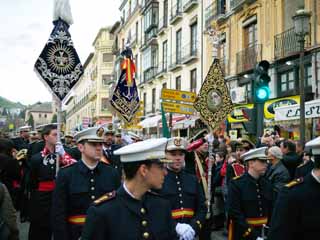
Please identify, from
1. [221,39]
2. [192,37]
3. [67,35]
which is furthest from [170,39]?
[67,35]

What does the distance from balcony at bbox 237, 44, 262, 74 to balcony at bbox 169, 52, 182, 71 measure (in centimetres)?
930

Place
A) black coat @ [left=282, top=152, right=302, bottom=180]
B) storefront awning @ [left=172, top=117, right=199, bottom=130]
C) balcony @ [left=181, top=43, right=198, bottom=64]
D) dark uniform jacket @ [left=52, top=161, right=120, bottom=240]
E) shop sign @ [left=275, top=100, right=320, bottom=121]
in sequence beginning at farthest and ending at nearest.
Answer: balcony @ [left=181, top=43, right=198, bottom=64] → storefront awning @ [left=172, top=117, right=199, bottom=130] → shop sign @ [left=275, top=100, right=320, bottom=121] → black coat @ [left=282, top=152, right=302, bottom=180] → dark uniform jacket @ [left=52, top=161, right=120, bottom=240]

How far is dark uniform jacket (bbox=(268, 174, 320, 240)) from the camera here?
3.16 m

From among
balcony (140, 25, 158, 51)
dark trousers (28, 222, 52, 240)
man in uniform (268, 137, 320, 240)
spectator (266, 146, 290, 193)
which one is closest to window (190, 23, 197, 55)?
balcony (140, 25, 158, 51)

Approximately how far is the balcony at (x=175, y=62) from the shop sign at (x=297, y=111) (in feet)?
57.5

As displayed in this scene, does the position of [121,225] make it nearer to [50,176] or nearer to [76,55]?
[50,176]

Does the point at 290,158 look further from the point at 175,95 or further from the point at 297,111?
the point at 297,111

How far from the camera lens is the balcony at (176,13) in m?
31.1

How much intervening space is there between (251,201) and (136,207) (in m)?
2.85

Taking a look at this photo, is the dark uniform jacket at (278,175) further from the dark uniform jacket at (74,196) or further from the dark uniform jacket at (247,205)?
the dark uniform jacket at (74,196)

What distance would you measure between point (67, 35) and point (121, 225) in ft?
19.1

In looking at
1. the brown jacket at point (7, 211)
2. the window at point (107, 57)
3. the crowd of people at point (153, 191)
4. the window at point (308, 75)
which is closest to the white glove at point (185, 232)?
the crowd of people at point (153, 191)

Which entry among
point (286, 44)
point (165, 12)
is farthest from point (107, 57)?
point (286, 44)

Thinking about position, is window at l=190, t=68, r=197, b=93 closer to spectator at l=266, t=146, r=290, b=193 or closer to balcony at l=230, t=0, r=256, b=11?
balcony at l=230, t=0, r=256, b=11
